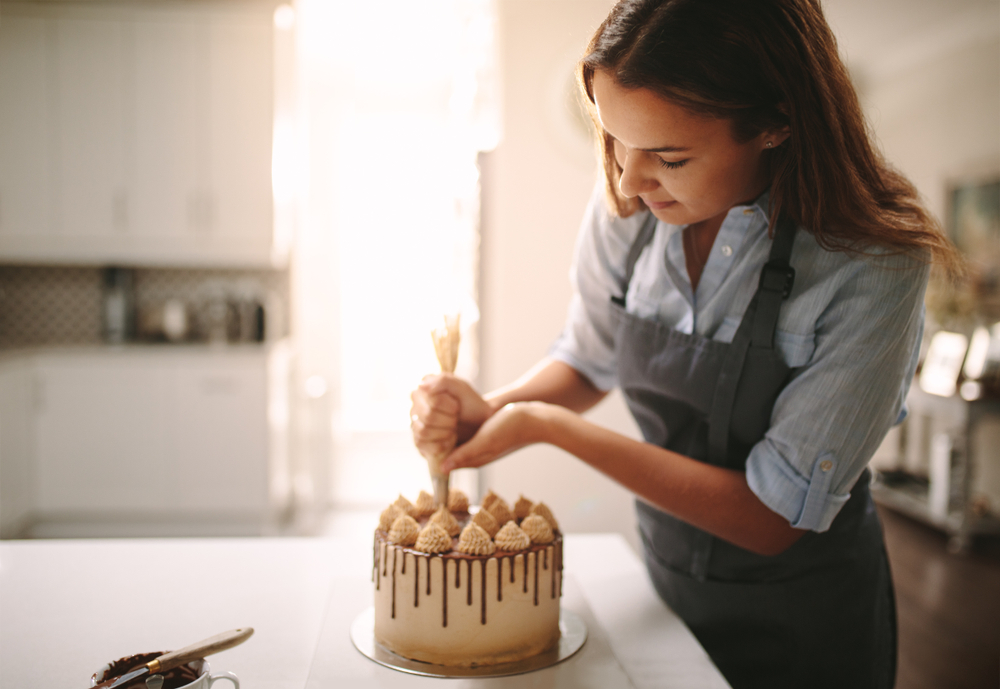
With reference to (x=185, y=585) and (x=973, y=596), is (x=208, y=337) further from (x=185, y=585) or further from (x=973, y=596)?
(x=973, y=596)

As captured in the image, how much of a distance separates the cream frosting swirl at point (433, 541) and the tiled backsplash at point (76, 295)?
322 cm

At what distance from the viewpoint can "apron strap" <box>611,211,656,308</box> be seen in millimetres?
1128

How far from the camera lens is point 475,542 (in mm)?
867

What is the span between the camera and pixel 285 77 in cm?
371

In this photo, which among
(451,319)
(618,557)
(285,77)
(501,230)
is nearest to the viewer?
(451,319)

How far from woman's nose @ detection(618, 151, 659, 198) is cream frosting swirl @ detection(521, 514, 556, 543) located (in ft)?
1.41

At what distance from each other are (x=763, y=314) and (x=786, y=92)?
0.28 meters

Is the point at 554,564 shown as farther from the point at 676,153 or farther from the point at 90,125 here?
the point at 90,125

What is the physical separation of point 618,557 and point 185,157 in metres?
3.21

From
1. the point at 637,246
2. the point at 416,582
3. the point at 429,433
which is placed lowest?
the point at 416,582

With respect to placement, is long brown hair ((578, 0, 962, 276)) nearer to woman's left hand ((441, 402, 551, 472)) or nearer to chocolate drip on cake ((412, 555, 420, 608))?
woman's left hand ((441, 402, 551, 472))

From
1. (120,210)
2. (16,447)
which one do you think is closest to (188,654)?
(16,447)

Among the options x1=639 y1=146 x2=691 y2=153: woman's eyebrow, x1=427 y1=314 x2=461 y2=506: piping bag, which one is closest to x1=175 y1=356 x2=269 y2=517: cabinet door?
x1=427 y1=314 x2=461 y2=506: piping bag

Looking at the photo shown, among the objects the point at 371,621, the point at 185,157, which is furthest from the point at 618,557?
the point at 185,157
